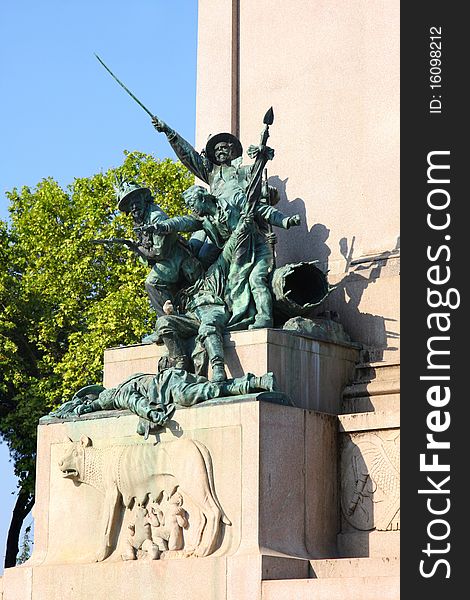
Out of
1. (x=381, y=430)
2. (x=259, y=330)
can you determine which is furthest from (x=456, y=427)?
(x=259, y=330)

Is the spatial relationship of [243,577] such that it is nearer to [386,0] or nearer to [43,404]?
[386,0]

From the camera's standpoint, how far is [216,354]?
1359 cm

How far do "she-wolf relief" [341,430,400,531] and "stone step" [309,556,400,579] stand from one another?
2.30 ft

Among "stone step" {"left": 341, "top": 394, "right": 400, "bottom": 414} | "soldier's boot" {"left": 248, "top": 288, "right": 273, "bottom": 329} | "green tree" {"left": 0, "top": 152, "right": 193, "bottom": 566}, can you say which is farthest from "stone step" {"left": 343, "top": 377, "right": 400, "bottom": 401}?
"green tree" {"left": 0, "top": 152, "right": 193, "bottom": 566}

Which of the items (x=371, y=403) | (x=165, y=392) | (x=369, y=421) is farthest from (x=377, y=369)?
(x=165, y=392)

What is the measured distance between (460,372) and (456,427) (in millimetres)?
444

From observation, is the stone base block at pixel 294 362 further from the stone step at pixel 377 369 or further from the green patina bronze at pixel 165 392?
the green patina bronze at pixel 165 392

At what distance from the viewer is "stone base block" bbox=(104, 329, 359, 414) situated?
44.8 feet

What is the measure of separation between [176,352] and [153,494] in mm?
1320

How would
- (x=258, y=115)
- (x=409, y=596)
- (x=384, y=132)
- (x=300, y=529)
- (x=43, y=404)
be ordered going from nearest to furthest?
(x=409, y=596) < (x=300, y=529) < (x=384, y=132) < (x=258, y=115) < (x=43, y=404)

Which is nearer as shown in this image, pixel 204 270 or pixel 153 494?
pixel 153 494

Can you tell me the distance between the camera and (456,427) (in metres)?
12.3

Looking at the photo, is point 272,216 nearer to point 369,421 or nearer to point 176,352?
point 176,352

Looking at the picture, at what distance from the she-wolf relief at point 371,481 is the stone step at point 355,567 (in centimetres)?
70
